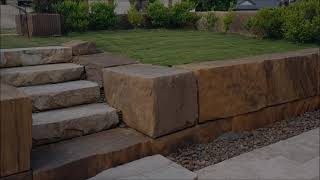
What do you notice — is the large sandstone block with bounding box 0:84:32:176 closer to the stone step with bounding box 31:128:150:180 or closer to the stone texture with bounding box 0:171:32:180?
the stone texture with bounding box 0:171:32:180

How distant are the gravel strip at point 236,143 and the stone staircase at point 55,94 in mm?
704

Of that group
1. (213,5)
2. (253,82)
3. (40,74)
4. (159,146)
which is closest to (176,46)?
(253,82)

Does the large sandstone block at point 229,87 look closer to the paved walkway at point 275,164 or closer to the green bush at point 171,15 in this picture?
the paved walkway at point 275,164

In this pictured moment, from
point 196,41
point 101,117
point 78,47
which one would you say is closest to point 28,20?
point 78,47

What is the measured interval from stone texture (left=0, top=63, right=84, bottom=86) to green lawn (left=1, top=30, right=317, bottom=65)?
0.74 meters

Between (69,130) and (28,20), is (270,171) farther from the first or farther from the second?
(28,20)

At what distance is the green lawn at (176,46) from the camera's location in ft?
14.1

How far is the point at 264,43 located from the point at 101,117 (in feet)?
10.9

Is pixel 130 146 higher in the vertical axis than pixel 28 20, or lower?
lower

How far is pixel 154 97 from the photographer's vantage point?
3020 millimetres

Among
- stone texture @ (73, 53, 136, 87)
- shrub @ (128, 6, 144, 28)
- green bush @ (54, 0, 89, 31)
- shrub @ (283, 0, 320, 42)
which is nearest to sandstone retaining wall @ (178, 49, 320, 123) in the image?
stone texture @ (73, 53, 136, 87)

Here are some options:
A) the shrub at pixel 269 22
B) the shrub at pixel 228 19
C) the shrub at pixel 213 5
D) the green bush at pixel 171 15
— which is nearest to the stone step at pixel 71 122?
the shrub at pixel 269 22

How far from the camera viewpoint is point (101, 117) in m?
3.26

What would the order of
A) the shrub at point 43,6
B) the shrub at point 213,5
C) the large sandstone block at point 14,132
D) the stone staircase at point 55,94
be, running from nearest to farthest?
the large sandstone block at point 14,132 → the stone staircase at point 55,94 → the shrub at point 43,6 → the shrub at point 213,5
